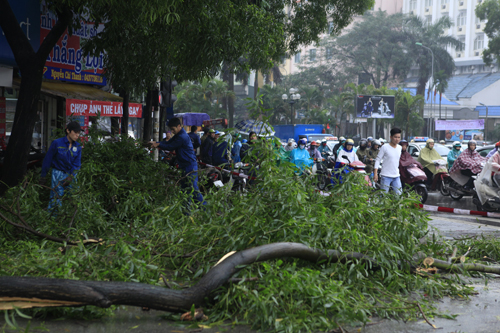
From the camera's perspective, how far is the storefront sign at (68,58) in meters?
11.8

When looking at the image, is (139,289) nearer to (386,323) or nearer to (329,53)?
(386,323)

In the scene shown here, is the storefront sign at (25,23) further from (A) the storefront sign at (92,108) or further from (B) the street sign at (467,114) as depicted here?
(B) the street sign at (467,114)

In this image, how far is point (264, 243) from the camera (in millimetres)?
4730

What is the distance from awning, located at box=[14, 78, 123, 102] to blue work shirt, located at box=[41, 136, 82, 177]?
→ 155 inches

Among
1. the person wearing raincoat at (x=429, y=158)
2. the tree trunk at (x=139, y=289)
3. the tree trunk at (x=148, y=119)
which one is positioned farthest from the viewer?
the person wearing raincoat at (x=429, y=158)

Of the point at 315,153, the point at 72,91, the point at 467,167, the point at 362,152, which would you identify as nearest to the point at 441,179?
the point at 467,167

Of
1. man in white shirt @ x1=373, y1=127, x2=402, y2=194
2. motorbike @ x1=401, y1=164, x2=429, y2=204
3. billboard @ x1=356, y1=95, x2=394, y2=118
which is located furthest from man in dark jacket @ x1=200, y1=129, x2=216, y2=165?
billboard @ x1=356, y1=95, x2=394, y2=118

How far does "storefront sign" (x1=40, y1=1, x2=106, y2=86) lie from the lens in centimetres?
1177

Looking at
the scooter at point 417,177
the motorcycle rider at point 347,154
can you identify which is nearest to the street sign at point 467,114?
the motorcycle rider at point 347,154

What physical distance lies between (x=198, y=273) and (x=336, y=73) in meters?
66.5

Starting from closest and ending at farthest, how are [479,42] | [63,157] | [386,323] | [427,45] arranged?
[386,323]
[63,157]
[427,45]
[479,42]

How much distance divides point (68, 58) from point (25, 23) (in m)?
2.26

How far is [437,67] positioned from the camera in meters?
66.9

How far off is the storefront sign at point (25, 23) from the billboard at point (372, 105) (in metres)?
39.1
